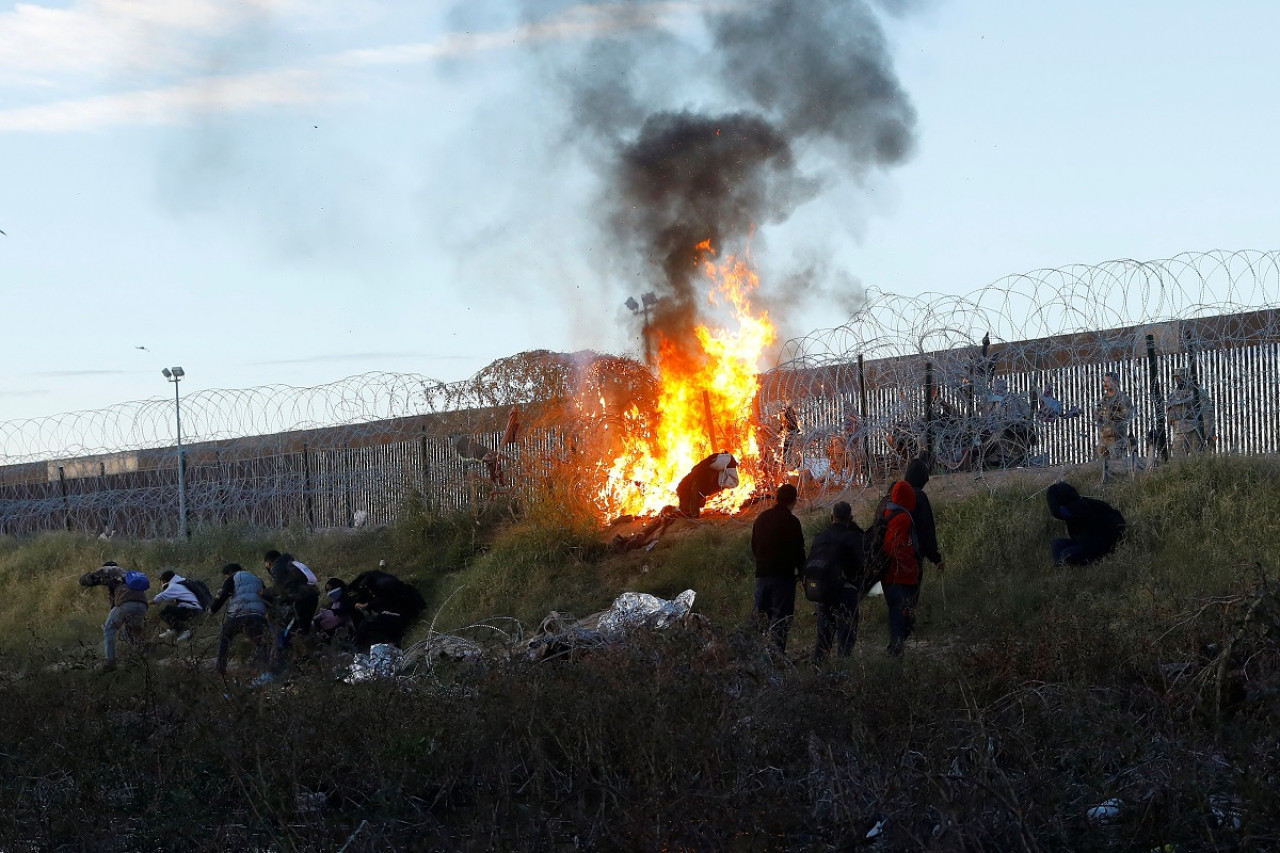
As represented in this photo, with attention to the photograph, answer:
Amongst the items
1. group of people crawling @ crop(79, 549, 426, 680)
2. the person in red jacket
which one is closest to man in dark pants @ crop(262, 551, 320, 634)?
group of people crawling @ crop(79, 549, 426, 680)

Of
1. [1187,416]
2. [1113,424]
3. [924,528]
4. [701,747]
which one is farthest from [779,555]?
[1187,416]

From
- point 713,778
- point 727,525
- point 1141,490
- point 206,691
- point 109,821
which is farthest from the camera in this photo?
point 727,525

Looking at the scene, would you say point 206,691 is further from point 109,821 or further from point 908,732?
point 908,732

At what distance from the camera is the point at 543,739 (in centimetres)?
625

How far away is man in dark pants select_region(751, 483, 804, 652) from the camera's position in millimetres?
10336

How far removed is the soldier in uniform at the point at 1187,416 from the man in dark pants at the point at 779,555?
5.17 m

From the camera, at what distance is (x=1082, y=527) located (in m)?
11.6

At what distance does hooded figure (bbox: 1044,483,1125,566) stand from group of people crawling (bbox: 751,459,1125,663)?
1.59m

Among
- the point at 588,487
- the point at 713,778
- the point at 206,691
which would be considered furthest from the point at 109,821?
the point at 588,487

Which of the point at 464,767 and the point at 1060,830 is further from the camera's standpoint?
the point at 464,767

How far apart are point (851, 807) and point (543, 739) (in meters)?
1.80

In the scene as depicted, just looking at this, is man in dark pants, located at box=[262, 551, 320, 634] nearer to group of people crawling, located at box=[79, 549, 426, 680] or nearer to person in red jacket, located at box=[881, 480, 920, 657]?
group of people crawling, located at box=[79, 549, 426, 680]

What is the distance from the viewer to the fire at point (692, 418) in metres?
16.9

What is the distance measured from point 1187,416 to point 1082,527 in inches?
116
